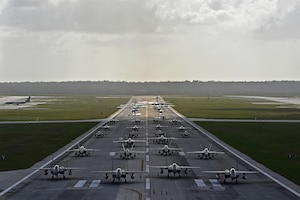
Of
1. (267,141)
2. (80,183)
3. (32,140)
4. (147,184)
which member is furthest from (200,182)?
(32,140)

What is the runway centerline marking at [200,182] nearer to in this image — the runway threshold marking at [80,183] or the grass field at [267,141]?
the grass field at [267,141]

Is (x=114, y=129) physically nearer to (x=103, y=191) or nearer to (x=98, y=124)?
(x=98, y=124)

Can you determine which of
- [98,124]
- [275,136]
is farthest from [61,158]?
[98,124]

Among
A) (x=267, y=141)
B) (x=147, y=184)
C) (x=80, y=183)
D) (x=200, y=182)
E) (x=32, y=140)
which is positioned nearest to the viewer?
(x=147, y=184)

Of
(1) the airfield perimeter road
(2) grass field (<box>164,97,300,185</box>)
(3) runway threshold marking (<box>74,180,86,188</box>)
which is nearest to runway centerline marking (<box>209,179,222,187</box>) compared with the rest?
(1) the airfield perimeter road

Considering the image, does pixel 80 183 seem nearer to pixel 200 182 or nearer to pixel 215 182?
pixel 200 182

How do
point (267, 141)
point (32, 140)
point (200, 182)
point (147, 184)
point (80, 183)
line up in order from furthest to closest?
point (32, 140)
point (267, 141)
point (200, 182)
point (80, 183)
point (147, 184)

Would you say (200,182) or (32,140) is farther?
(32,140)

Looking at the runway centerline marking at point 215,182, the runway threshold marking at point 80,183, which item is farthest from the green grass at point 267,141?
the runway threshold marking at point 80,183
